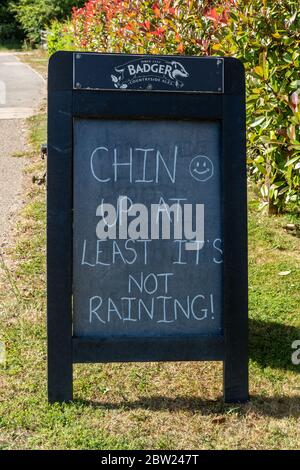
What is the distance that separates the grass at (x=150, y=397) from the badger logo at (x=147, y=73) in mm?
1492

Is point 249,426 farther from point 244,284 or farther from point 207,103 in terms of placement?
point 207,103

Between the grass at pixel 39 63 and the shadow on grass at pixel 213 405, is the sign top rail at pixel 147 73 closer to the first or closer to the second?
the shadow on grass at pixel 213 405

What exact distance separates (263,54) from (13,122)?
25.5 ft

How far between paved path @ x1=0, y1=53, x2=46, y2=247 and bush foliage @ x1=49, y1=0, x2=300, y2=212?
7.29ft

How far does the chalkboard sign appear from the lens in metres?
3.36

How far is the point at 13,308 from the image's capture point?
15.2ft

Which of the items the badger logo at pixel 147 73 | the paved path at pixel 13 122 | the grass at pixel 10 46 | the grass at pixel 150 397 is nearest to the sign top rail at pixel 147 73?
the badger logo at pixel 147 73

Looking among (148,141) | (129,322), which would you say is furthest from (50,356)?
(148,141)

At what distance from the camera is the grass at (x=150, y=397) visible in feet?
10.3

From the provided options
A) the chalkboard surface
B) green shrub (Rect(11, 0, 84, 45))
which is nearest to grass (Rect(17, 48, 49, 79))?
green shrub (Rect(11, 0, 84, 45))

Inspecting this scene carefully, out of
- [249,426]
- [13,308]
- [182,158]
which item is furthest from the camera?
[13,308]

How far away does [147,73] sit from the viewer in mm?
3354

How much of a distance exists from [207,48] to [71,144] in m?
Answer: 3.32
